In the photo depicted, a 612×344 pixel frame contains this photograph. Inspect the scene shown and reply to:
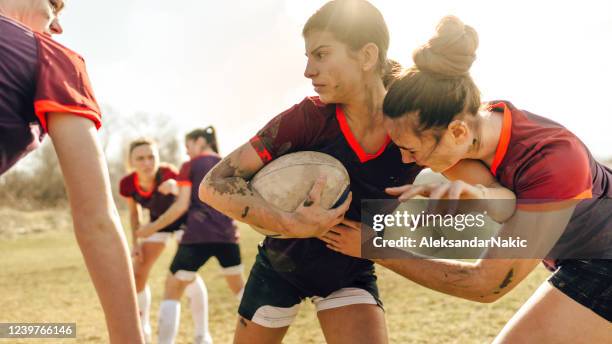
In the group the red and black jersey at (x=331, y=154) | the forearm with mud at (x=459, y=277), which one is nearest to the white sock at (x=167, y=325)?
the red and black jersey at (x=331, y=154)

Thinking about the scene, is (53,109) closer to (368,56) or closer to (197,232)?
(368,56)

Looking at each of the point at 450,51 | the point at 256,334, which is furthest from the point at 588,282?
the point at 256,334

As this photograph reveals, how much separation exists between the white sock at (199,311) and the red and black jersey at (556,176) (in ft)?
15.6

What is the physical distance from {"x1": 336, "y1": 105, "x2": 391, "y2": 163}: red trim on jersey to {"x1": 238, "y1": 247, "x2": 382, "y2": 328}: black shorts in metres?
0.82

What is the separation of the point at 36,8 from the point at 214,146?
5.37 m

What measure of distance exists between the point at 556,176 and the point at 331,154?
1.24 meters

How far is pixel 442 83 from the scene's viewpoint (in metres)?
2.79

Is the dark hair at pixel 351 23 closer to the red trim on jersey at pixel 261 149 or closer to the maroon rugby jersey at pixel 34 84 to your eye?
the red trim on jersey at pixel 261 149

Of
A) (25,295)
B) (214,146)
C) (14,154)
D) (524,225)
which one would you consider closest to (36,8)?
(14,154)

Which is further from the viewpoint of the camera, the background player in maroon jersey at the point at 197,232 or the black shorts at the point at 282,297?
the background player in maroon jersey at the point at 197,232

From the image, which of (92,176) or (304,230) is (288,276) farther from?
(92,176)

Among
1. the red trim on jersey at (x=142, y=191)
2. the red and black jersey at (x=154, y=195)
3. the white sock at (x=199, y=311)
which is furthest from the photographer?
the red trim on jersey at (x=142, y=191)

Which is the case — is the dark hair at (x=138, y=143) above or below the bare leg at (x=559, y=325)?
below

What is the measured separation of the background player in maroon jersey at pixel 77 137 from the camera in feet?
6.29
